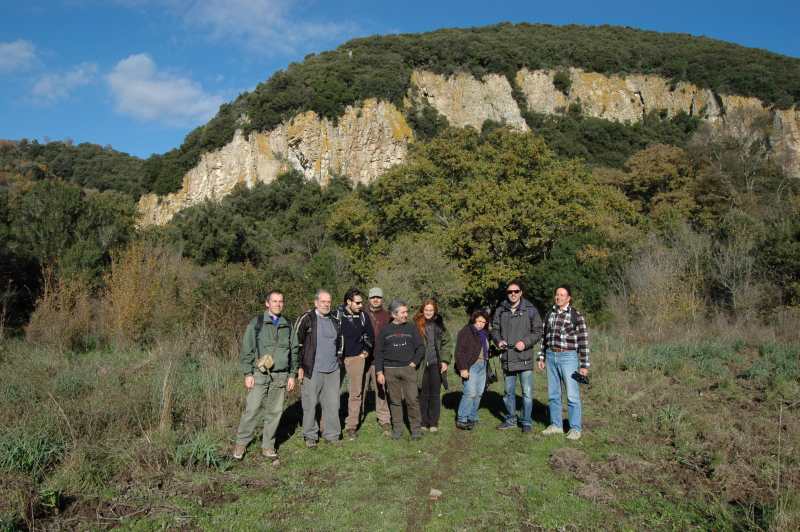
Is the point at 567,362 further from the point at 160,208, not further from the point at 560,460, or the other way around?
the point at 160,208

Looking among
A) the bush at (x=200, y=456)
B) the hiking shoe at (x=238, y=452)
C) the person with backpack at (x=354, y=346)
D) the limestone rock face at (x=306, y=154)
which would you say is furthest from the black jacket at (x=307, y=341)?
the limestone rock face at (x=306, y=154)

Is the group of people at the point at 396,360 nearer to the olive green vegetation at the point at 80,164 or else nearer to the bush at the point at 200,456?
the bush at the point at 200,456

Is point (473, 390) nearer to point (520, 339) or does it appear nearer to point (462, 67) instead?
point (520, 339)

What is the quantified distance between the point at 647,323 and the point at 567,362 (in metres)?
10.3

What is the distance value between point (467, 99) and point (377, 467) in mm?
66563

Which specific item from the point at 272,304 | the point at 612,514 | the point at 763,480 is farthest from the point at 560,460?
the point at 272,304

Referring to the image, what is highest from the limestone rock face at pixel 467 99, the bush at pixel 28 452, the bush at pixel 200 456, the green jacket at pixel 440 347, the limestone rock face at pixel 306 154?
the limestone rock face at pixel 467 99

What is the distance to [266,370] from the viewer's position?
18.7ft

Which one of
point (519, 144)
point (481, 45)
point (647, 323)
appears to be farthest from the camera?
point (481, 45)

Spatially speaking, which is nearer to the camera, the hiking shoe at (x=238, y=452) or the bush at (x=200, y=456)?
the bush at (x=200, y=456)

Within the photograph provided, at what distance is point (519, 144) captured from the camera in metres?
30.1

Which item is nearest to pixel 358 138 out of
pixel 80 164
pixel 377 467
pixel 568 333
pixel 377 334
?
pixel 80 164

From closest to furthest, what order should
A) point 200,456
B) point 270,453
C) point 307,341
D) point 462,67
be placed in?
point 200,456 < point 270,453 < point 307,341 < point 462,67

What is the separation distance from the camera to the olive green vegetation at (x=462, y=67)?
56.2m
